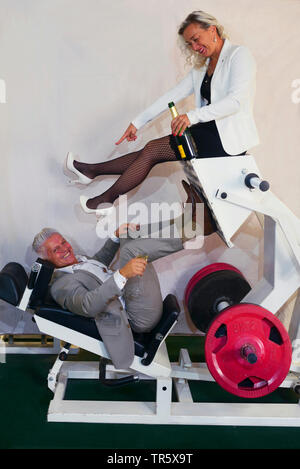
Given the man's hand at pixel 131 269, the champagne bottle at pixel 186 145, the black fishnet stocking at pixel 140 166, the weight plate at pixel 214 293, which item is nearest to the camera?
the man's hand at pixel 131 269

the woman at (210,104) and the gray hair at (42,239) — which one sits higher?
the woman at (210,104)

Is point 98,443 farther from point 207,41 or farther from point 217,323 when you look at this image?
point 207,41

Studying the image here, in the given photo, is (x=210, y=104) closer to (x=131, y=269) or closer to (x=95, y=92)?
(x=131, y=269)

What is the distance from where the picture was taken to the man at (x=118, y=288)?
1730 mm

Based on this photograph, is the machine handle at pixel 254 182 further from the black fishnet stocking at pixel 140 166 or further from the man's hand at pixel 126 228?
the man's hand at pixel 126 228

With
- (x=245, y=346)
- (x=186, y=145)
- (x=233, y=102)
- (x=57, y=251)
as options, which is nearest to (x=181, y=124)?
(x=186, y=145)

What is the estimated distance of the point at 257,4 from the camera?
98.1 inches

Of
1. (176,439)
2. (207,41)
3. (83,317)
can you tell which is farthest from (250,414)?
(207,41)

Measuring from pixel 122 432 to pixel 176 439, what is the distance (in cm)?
24

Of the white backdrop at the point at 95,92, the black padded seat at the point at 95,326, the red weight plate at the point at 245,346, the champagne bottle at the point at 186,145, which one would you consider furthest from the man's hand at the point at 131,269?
the white backdrop at the point at 95,92

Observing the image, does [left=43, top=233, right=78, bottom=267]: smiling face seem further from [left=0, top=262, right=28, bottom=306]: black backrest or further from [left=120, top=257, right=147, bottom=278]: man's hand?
[left=120, top=257, right=147, bottom=278]: man's hand

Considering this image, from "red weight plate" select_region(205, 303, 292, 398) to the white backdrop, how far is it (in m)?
1.10

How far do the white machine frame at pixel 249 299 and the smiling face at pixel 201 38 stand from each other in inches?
21.4

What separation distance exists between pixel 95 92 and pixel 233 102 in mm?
1064
